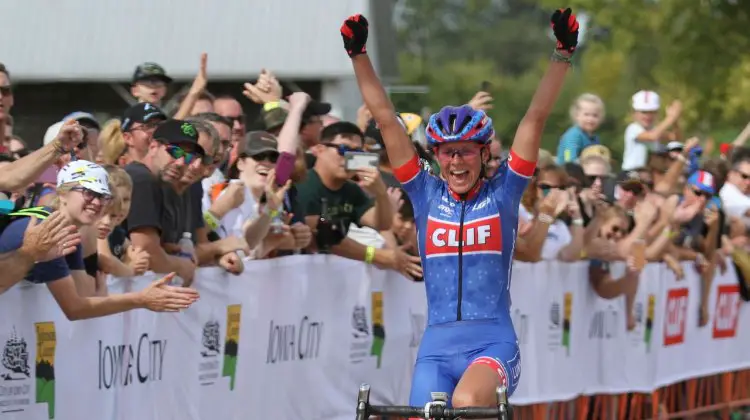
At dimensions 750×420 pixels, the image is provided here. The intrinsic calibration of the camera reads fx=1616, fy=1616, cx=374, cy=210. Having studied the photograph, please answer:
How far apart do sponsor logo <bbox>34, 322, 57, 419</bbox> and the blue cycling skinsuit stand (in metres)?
1.88

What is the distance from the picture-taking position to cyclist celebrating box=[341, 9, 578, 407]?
8602 mm

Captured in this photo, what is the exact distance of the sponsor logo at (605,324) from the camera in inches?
563

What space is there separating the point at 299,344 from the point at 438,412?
12.0ft

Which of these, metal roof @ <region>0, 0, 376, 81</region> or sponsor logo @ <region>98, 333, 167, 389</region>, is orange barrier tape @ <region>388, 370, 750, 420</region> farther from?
metal roof @ <region>0, 0, 376, 81</region>

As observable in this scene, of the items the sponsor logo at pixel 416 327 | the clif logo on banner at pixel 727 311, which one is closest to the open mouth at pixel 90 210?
the sponsor logo at pixel 416 327

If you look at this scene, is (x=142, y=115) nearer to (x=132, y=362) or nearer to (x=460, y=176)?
(x=132, y=362)

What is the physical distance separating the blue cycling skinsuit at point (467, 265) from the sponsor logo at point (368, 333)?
2.52m

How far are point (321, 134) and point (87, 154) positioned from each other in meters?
2.58

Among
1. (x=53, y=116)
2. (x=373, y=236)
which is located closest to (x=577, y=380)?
(x=373, y=236)

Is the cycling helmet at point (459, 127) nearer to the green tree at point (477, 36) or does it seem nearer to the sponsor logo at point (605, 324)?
the sponsor logo at point (605, 324)

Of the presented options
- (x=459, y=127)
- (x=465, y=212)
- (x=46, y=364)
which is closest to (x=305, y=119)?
(x=465, y=212)

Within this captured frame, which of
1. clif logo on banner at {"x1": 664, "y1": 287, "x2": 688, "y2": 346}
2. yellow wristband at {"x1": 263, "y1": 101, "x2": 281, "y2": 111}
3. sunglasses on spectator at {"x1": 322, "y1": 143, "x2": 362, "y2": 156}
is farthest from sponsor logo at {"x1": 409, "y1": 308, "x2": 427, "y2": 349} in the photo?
clif logo on banner at {"x1": 664, "y1": 287, "x2": 688, "y2": 346}

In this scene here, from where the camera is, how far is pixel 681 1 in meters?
30.7

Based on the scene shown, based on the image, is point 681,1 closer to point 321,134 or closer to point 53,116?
point 53,116
